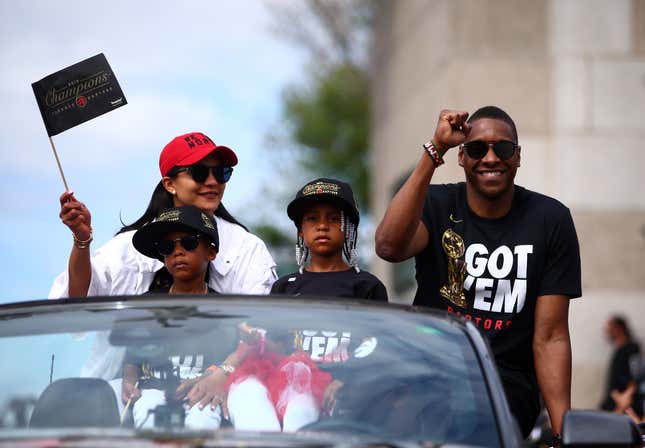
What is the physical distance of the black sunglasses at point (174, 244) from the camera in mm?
6094

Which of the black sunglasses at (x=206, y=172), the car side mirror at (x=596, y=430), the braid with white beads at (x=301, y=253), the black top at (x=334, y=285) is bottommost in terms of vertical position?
the car side mirror at (x=596, y=430)

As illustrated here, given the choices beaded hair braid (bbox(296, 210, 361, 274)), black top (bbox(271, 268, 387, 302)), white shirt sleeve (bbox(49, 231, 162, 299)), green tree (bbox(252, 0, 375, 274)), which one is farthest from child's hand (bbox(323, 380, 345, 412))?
green tree (bbox(252, 0, 375, 274))

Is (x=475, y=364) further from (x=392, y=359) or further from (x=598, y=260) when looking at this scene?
(x=598, y=260)

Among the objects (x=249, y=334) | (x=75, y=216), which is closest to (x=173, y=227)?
(x=75, y=216)

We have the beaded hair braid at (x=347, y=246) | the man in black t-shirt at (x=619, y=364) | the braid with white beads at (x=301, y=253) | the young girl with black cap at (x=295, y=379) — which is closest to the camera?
the young girl with black cap at (x=295, y=379)

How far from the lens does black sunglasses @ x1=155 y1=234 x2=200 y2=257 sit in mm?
6094

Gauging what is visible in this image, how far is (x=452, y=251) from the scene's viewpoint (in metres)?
5.69

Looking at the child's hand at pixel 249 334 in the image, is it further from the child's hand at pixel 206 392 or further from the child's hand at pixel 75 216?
the child's hand at pixel 75 216

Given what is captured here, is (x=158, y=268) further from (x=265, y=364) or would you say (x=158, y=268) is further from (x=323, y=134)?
(x=323, y=134)

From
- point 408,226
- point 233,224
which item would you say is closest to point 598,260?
point 233,224

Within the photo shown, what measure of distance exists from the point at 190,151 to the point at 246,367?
2.79m

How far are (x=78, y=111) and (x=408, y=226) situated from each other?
200 centimetres

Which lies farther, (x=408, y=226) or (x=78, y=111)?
(x=78, y=111)

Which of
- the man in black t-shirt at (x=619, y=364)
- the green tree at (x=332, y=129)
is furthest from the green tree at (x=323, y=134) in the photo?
the man in black t-shirt at (x=619, y=364)
